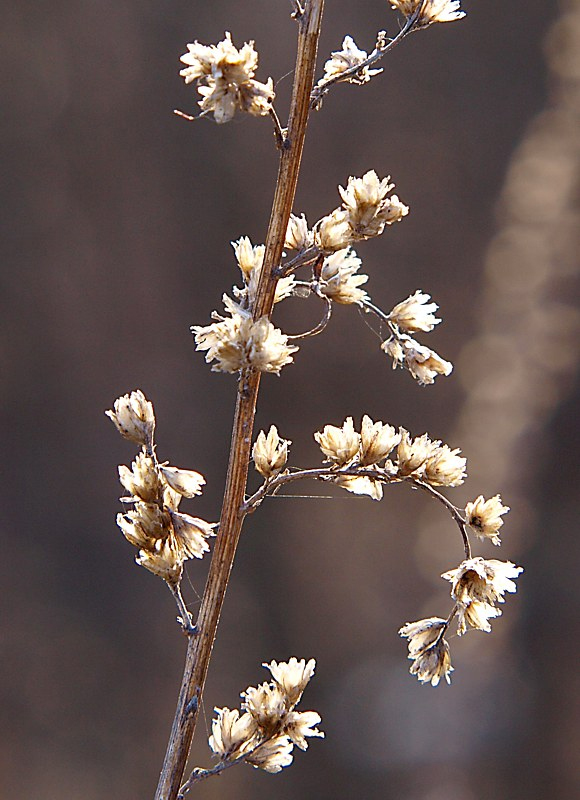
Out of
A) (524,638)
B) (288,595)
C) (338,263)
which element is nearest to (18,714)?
(288,595)

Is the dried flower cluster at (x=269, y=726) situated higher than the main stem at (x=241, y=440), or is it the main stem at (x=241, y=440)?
the main stem at (x=241, y=440)

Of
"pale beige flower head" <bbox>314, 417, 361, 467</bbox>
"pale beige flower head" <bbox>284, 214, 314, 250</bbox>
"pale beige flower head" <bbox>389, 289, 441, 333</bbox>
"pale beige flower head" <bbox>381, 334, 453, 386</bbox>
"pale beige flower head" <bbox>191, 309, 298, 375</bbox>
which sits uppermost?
"pale beige flower head" <bbox>284, 214, 314, 250</bbox>

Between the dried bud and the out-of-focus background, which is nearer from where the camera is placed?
the dried bud

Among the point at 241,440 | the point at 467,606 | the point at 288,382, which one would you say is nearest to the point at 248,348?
the point at 241,440

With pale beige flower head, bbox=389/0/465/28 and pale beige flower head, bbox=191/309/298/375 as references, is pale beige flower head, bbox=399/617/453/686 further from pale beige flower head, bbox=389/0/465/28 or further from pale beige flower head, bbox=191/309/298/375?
pale beige flower head, bbox=389/0/465/28

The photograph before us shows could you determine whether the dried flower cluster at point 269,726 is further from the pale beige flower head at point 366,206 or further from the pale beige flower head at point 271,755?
the pale beige flower head at point 366,206

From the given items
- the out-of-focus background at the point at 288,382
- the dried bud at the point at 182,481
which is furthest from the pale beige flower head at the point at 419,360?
the out-of-focus background at the point at 288,382

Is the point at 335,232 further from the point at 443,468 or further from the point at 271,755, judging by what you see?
the point at 271,755

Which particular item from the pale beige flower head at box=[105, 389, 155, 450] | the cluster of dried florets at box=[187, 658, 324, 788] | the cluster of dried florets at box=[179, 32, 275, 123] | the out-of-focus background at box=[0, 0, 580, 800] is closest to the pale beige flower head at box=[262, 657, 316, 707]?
the cluster of dried florets at box=[187, 658, 324, 788]

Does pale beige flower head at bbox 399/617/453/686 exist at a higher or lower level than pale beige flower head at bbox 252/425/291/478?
lower
